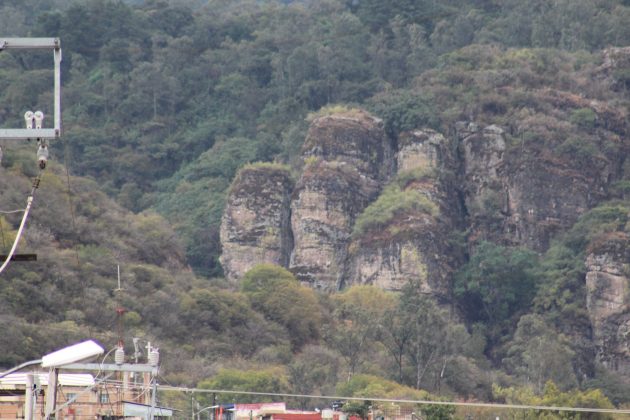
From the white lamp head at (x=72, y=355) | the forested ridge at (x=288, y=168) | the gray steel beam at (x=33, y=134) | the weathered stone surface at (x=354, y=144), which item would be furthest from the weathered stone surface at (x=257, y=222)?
the gray steel beam at (x=33, y=134)

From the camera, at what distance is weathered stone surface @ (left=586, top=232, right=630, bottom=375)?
116875mm

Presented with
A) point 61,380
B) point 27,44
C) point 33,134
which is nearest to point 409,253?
point 61,380

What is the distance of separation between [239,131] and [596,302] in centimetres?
3934

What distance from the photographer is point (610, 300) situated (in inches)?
4653

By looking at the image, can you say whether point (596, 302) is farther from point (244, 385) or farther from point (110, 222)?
point (244, 385)

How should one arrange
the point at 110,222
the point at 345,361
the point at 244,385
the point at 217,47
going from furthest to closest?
the point at 217,47 → the point at 110,222 → the point at 345,361 → the point at 244,385

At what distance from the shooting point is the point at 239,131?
149500 mm

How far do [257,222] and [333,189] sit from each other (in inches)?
205

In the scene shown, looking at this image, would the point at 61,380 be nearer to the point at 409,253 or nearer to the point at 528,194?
the point at 409,253

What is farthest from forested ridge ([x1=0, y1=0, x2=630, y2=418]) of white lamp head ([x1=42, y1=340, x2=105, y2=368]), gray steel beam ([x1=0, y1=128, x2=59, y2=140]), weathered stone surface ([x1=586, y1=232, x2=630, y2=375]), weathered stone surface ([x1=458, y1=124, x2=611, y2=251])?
gray steel beam ([x1=0, y1=128, x2=59, y2=140])

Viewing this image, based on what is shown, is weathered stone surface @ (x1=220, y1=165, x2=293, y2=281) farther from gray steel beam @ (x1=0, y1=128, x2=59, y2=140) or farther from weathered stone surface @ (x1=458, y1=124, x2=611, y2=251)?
gray steel beam @ (x1=0, y1=128, x2=59, y2=140)

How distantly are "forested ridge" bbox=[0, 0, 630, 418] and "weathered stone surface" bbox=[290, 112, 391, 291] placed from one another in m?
2.03

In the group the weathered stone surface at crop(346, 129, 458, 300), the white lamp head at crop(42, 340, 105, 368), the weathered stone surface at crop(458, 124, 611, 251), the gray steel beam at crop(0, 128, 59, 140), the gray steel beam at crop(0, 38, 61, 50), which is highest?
the weathered stone surface at crop(458, 124, 611, 251)


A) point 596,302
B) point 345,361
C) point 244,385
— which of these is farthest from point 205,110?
point 244,385
